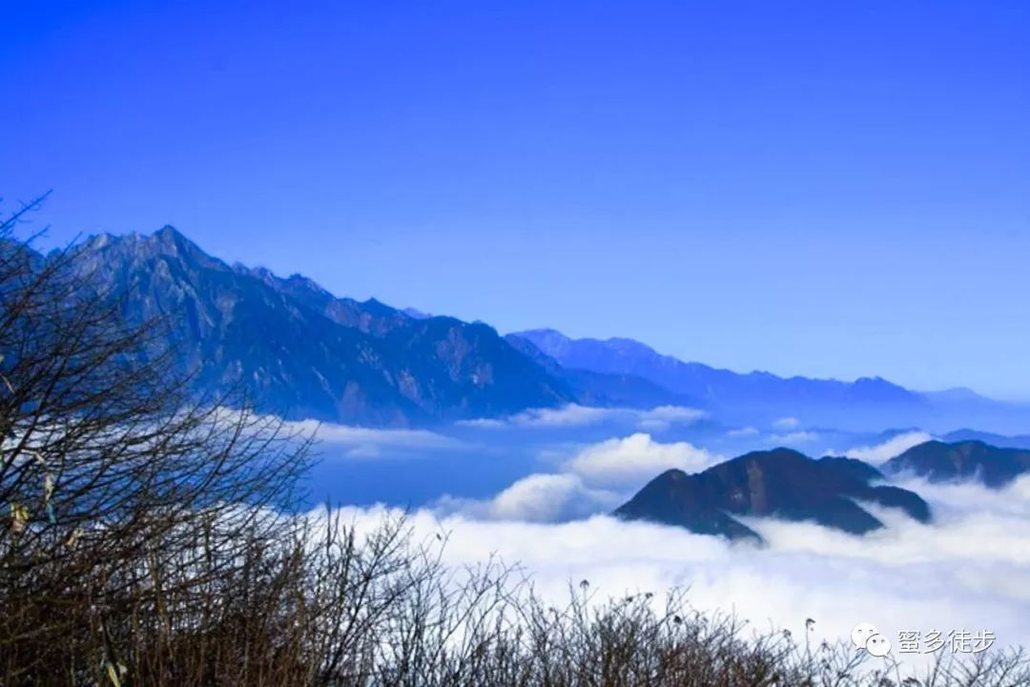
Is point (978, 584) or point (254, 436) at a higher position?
point (254, 436)

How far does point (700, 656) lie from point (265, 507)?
27.9 feet

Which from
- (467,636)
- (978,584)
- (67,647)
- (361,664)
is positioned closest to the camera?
(67,647)

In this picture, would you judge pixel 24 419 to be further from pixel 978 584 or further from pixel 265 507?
pixel 978 584

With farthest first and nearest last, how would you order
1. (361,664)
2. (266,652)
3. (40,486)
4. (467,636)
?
(40,486), (467,636), (361,664), (266,652)

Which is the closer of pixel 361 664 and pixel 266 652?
pixel 266 652

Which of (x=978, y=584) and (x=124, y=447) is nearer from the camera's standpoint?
(x=124, y=447)

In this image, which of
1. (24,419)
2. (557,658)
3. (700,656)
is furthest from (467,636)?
(24,419)

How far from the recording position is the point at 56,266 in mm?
21203

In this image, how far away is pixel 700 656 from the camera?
16.8 metres

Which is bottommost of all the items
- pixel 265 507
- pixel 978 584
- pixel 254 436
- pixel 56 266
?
pixel 978 584

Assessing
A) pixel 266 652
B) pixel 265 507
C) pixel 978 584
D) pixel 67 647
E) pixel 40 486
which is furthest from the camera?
pixel 978 584

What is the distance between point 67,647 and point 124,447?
623 centimetres

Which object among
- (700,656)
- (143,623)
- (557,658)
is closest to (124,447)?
(143,623)

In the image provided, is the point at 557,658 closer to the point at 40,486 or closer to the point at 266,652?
the point at 266,652
